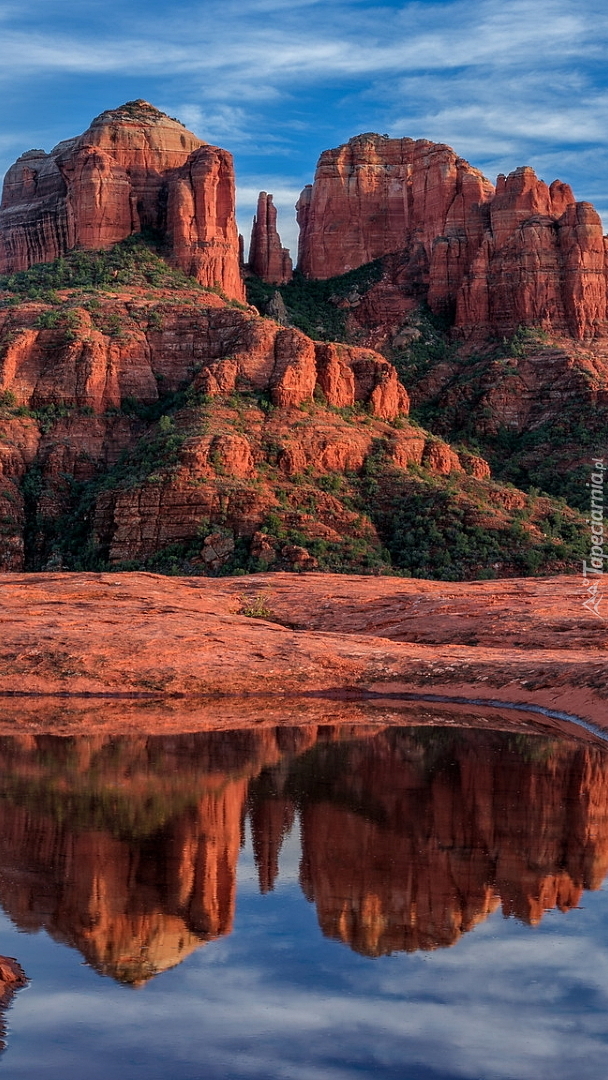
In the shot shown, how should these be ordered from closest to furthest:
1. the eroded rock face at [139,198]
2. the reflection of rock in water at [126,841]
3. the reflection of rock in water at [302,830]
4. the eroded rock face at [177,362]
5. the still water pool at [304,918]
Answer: the still water pool at [304,918]
the reflection of rock in water at [126,841]
the reflection of rock in water at [302,830]
the eroded rock face at [177,362]
the eroded rock face at [139,198]

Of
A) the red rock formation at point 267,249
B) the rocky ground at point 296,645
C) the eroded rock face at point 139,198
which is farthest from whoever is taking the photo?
the red rock formation at point 267,249

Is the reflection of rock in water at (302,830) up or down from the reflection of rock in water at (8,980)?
down

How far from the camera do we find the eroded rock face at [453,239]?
112m

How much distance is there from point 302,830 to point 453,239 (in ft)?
326

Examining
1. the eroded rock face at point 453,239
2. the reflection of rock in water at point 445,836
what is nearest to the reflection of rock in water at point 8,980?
the reflection of rock in water at point 445,836

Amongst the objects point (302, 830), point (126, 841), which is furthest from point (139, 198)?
point (126, 841)

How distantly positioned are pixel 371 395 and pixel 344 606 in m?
34.8

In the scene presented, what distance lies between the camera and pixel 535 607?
165 feet

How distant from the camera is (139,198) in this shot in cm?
10262

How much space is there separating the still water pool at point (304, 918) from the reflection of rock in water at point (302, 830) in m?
0.05

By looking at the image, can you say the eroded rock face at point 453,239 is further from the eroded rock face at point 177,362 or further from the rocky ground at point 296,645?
the rocky ground at point 296,645

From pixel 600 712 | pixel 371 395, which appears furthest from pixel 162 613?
pixel 371 395

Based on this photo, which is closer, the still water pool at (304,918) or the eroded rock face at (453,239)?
the still water pool at (304,918)

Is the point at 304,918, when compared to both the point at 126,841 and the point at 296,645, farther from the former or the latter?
the point at 296,645
